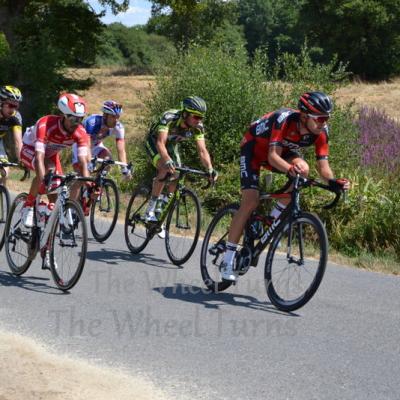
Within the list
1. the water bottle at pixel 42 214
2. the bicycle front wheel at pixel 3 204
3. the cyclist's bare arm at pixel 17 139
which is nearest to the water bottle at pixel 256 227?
the water bottle at pixel 42 214

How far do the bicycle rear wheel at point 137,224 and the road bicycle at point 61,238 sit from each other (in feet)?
6.72

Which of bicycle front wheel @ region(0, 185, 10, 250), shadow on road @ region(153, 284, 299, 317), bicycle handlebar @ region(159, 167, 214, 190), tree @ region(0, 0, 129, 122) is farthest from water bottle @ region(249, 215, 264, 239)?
tree @ region(0, 0, 129, 122)

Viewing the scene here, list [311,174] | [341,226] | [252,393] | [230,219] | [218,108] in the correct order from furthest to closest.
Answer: [218,108] < [311,174] < [341,226] < [230,219] < [252,393]

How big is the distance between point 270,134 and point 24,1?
22241mm

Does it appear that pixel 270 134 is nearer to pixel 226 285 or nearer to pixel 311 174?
pixel 226 285

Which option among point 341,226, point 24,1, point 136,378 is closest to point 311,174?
point 341,226

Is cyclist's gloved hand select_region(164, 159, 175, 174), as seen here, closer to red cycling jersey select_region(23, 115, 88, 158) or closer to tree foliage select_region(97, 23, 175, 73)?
red cycling jersey select_region(23, 115, 88, 158)

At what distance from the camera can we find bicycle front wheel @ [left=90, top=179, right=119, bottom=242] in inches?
444

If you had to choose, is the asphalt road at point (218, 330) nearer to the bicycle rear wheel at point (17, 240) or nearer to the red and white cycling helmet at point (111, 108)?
the bicycle rear wheel at point (17, 240)

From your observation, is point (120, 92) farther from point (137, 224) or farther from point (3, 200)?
point (137, 224)

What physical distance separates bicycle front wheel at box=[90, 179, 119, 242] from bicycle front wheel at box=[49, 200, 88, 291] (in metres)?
3.18

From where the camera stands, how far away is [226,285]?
26.5 ft

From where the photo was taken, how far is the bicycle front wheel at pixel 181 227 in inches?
380

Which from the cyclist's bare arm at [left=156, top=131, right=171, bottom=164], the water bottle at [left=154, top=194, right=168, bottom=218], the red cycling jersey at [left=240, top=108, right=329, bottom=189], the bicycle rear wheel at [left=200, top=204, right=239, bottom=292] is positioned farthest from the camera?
the water bottle at [left=154, top=194, right=168, bottom=218]
